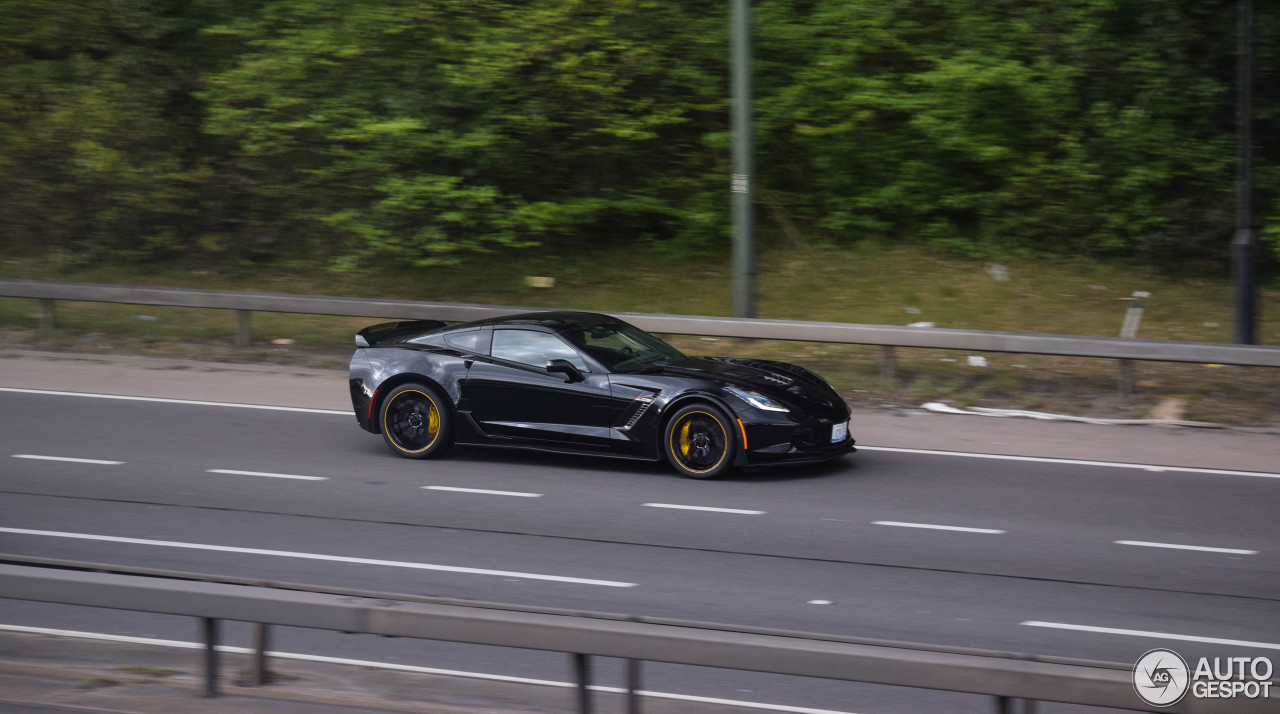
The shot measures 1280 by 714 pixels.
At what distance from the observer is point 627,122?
18.1 meters

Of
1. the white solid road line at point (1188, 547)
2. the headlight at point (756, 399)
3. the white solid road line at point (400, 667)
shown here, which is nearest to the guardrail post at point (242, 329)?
the headlight at point (756, 399)

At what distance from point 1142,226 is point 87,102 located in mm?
16329

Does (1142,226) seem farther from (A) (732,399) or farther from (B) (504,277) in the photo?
(A) (732,399)

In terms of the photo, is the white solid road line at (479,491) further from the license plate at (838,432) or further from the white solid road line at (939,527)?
the white solid road line at (939,527)

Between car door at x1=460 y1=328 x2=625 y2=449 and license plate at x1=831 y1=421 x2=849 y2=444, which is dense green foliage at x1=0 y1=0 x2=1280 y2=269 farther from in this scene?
license plate at x1=831 y1=421 x2=849 y2=444

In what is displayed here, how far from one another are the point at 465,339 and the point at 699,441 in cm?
229

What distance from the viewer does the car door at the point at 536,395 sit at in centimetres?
1015

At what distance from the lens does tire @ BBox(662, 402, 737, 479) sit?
32.2 feet

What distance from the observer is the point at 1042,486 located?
9.93m

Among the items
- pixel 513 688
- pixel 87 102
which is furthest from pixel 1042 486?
Result: pixel 87 102

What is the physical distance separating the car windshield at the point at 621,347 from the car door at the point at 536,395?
0.14 metres

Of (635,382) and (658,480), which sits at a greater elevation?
(635,382)

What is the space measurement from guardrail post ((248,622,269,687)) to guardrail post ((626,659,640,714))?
1449mm
